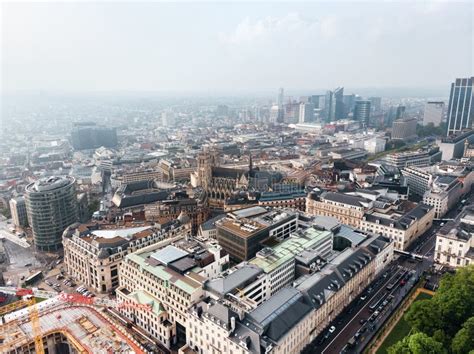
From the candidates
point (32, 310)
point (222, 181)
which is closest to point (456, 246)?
point (222, 181)

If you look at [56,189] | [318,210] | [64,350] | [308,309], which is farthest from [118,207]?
[308,309]

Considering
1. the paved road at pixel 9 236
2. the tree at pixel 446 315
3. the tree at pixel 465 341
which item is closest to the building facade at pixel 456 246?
the tree at pixel 446 315

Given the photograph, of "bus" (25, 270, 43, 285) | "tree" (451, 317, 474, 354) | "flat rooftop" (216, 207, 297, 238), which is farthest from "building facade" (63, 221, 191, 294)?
"tree" (451, 317, 474, 354)

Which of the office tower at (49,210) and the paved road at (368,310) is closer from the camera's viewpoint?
the paved road at (368,310)

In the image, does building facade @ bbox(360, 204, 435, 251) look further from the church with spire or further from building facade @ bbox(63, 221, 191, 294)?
building facade @ bbox(63, 221, 191, 294)

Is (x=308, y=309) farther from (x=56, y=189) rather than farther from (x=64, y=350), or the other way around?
(x=56, y=189)

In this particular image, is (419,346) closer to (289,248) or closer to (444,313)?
(444,313)

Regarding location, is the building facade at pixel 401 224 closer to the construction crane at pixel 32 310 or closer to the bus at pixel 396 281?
the bus at pixel 396 281
